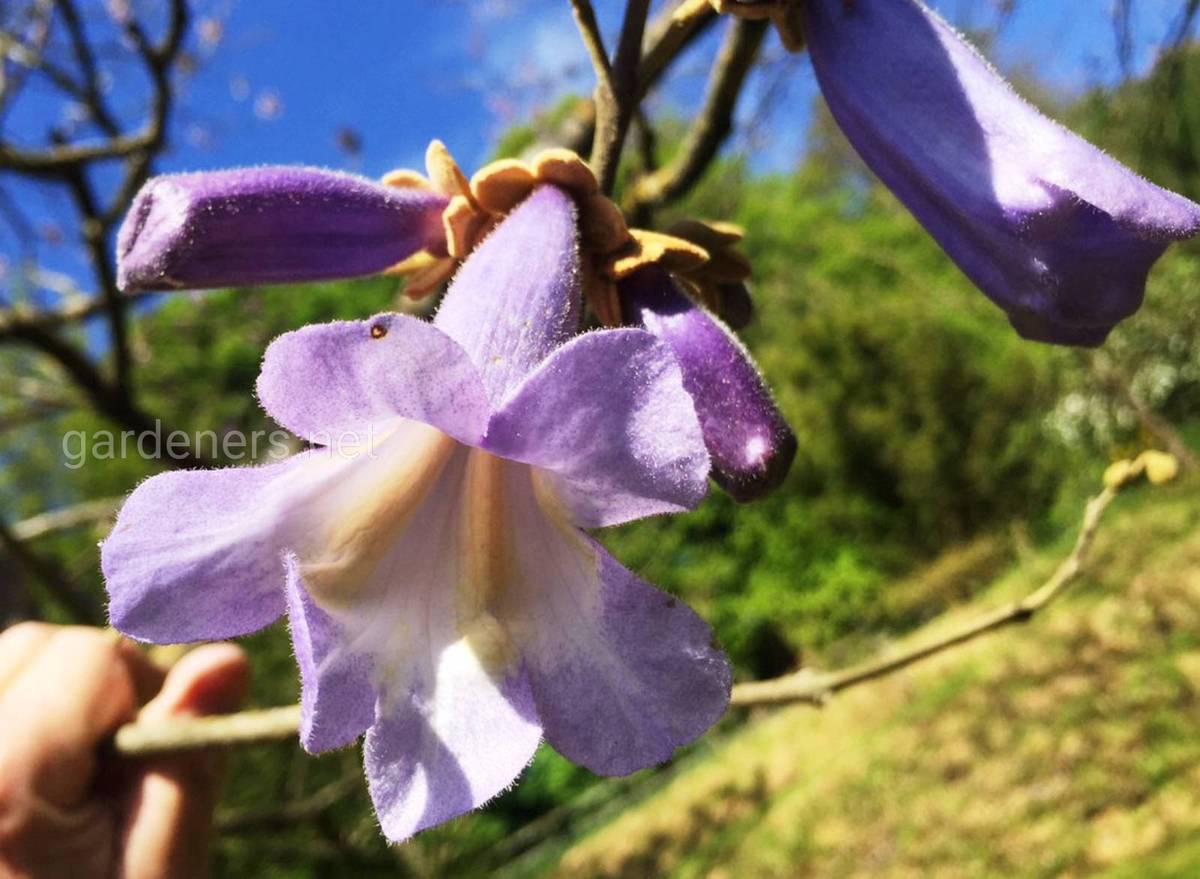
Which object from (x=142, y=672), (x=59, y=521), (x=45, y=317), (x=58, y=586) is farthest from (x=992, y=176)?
(x=45, y=317)

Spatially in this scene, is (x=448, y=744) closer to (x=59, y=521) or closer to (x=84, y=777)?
(x=84, y=777)

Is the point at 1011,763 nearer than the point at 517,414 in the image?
No

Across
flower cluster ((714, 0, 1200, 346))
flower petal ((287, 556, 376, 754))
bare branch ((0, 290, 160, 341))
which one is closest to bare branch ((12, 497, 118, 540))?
bare branch ((0, 290, 160, 341))

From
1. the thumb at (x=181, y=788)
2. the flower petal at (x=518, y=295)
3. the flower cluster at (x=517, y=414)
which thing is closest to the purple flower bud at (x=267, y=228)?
the flower cluster at (x=517, y=414)

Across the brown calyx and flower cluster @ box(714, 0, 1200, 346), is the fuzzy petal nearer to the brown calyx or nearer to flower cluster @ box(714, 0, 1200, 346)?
the brown calyx

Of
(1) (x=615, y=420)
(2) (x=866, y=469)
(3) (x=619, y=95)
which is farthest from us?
(2) (x=866, y=469)

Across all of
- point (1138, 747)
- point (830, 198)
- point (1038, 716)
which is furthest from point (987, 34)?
point (830, 198)
